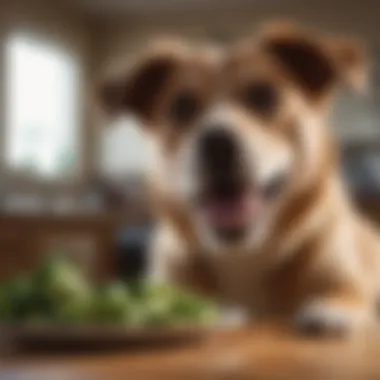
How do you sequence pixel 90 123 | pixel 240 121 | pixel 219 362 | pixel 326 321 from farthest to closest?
1. pixel 90 123
2. pixel 240 121
3. pixel 326 321
4. pixel 219 362

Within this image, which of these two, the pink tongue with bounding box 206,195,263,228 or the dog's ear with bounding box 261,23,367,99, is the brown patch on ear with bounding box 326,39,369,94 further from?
the pink tongue with bounding box 206,195,263,228

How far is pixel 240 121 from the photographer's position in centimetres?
138

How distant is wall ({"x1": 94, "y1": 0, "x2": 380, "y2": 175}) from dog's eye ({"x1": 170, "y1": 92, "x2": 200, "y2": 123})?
0.23 ft

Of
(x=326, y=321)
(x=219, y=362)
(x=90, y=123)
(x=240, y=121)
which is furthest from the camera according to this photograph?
(x=90, y=123)

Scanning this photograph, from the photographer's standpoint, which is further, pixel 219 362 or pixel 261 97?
pixel 261 97

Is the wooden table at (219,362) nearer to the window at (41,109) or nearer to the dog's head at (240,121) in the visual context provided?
the dog's head at (240,121)

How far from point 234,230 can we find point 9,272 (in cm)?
37

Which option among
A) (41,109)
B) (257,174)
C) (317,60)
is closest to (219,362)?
(257,174)

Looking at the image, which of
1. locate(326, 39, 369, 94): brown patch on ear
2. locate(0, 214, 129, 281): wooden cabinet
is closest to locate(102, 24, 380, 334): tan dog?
locate(326, 39, 369, 94): brown patch on ear

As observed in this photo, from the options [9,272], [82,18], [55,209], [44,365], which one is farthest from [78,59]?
[44,365]

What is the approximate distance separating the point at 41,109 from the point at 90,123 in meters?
0.10

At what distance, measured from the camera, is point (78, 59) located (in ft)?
4.83

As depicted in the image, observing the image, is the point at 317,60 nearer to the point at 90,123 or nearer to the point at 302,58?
the point at 302,58

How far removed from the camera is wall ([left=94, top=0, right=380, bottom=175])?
1396 millimetres
